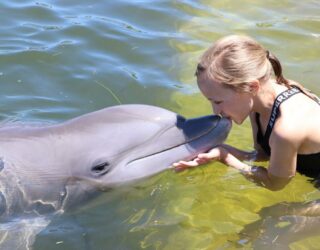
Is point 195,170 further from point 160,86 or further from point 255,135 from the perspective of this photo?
point 160,86

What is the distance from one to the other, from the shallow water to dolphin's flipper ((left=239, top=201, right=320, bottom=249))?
0.06 m

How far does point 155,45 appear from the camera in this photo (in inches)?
368

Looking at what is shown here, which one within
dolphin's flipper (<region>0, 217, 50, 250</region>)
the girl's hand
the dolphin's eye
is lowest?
dolphin's flipper (<region>0, 217, 50, 250</region>)

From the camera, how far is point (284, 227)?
5.67 meters

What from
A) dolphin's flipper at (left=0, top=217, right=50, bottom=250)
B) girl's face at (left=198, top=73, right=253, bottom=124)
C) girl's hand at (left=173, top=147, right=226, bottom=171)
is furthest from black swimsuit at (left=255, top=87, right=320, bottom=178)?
dolphin's flipper at (left=0, top=217, right=50, bottom=250)

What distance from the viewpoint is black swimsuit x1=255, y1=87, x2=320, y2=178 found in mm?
5340

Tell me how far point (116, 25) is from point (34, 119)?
3.24m

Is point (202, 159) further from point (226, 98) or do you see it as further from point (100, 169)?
point (100, 169)

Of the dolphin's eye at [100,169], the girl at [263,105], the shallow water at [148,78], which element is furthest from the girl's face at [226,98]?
the dolphin's eye at [100,169]

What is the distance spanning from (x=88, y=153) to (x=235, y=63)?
4.85ft

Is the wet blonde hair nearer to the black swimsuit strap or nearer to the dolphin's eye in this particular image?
the black swimsuit strap

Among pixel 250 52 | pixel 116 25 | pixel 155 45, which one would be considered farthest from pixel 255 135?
pixel 116 25

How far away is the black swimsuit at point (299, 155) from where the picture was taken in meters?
5.34

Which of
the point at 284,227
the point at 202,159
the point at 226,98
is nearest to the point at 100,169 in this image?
the point at 202,159
